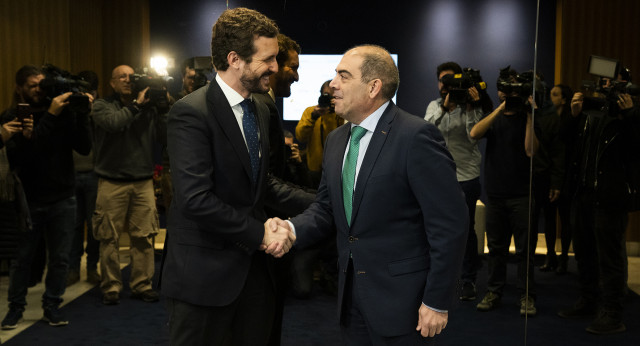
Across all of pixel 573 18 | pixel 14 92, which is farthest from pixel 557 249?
pixel 14 92

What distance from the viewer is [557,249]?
3.56 metres

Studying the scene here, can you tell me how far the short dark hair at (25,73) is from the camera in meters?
4.23

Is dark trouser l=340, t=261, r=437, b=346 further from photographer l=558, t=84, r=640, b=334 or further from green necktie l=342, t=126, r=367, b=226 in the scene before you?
photographer l=558, t=84, r=640, b=334

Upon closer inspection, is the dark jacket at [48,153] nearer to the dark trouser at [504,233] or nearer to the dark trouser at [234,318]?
the dark trouser at [234,318]

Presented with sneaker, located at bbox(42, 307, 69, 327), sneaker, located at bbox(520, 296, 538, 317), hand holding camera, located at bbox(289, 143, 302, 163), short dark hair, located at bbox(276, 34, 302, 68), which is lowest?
sneaker, located at bbox(42, 307, 69, 327)

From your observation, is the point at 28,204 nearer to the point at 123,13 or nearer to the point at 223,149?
the point at 123,13

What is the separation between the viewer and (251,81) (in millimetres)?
2293

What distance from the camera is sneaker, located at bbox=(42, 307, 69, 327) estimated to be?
171 inches

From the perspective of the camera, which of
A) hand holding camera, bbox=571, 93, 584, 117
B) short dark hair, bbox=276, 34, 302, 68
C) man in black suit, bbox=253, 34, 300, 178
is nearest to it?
man in black suit, bbox=253, 34, 300, 178

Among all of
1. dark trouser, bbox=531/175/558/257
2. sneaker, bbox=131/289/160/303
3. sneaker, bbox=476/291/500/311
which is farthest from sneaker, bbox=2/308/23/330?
dark trouser, bbox=531/175/558/257

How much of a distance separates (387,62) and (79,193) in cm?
390

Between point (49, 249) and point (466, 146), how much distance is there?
2.77 metres

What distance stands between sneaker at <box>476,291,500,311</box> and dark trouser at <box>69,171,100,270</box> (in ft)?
9.61

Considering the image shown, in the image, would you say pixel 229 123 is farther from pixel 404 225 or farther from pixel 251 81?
pixel 404 225
